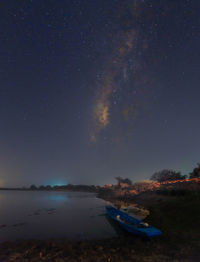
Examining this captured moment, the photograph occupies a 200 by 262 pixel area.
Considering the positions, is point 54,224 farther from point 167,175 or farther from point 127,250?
point 167,175

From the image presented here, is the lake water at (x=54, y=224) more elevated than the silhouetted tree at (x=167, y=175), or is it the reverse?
the silhouetted tree at (x=167, y=175)

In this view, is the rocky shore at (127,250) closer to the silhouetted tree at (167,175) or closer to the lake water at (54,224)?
the lake water at (54,224)

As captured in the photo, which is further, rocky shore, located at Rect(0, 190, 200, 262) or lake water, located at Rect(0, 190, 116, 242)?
lake water, located at Rect(0, 190, 116, 242)

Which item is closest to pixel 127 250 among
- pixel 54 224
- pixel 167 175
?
pixel 54 224

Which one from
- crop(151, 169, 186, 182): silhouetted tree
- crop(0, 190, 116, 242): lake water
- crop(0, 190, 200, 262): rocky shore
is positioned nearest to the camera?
crop(0, 190, 200, 262): rocky shore

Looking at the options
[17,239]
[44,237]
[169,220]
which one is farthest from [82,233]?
[169,220]

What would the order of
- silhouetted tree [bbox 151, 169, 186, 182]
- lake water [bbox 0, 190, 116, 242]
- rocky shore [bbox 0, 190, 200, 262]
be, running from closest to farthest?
rocky shore [bbox 0, 190, 200, 262] < lake water [bbox 0, 190, 116, 242] < silhouetted tree [bbox 151, 169, 186, 182]

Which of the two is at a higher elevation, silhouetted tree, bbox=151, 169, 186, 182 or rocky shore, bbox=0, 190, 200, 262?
silhouetted tree, bbox=151, 169, 186, 182

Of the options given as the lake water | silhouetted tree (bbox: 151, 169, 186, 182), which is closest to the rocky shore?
the lake water

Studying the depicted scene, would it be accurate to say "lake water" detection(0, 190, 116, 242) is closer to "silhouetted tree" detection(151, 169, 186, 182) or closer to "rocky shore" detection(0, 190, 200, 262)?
"rocky shore" detection(0, 190, 200, 262)

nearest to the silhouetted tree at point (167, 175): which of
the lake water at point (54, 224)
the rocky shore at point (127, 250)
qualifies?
the lake water at point (54, 224)

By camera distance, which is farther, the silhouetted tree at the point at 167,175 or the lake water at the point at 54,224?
the silhouetted tree at the point at 167,175

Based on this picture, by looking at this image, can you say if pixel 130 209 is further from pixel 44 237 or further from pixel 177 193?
pixel 177 193

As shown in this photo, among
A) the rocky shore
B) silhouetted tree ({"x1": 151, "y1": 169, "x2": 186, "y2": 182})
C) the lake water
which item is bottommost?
the lake water
